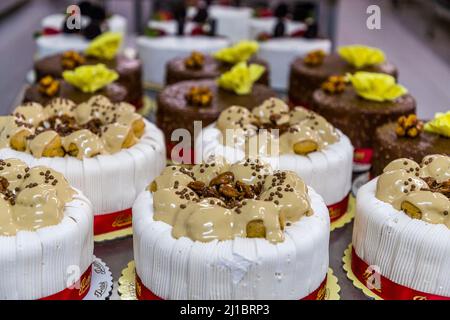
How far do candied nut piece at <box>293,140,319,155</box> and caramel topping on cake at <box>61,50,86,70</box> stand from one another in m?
2.02

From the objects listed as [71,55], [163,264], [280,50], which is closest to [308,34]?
[280,50]

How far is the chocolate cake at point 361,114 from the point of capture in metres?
3.76

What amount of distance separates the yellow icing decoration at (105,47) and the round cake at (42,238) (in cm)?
233

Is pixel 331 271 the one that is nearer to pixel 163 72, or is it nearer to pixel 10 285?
pixel 10 285

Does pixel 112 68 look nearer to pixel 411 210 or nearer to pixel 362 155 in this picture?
pixel 362 155

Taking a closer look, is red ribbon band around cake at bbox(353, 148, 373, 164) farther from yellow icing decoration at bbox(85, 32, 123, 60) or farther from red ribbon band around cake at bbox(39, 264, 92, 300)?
yellow icing decoration at bbox(85, 32, 123, 60)

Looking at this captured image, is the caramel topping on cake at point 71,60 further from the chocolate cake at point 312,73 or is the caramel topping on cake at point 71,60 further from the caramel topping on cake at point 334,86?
the caramel topping on cake at point 334,86

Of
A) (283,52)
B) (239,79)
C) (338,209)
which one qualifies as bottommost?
(338,209)

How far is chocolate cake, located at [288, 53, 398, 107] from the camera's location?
4569 mm

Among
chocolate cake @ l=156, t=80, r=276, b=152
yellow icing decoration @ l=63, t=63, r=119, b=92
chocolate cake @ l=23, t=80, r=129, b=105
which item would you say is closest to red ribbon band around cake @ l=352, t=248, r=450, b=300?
chocolate cake @ l=156, t=80, r=276, b=152

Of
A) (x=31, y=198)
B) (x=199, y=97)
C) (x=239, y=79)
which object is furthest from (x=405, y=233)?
(x=239, y=79)

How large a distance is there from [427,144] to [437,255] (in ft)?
3.33

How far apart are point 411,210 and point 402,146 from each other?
0.87 meters

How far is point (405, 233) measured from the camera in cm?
239
